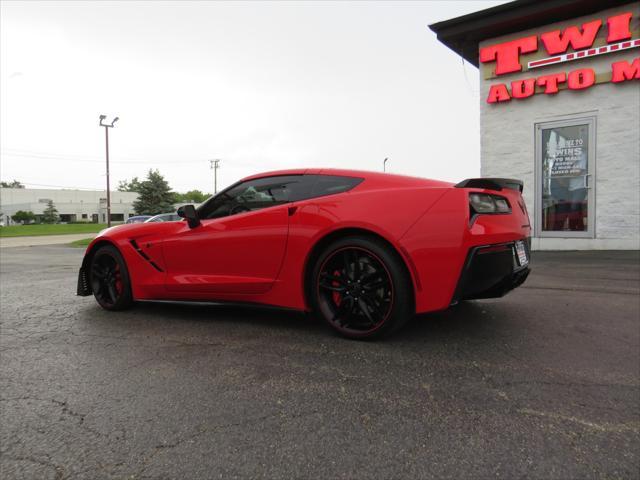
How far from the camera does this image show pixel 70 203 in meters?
96.7

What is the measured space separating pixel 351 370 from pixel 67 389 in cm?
157

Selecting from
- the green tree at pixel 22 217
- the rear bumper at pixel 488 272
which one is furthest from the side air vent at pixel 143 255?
the green tree at pixel 22 217

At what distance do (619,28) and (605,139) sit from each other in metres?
2.31

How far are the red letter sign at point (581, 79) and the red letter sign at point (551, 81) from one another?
0.17 m

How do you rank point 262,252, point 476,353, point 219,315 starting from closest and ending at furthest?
point 476,353, point 262,252, point 219,315

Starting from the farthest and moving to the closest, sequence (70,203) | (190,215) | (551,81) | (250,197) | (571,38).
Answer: (70,203)
(551,81)
(571,38)
(190,215)
(250,197)

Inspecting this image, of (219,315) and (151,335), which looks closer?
(151,335)

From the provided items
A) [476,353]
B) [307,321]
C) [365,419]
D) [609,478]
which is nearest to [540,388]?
[476,353]

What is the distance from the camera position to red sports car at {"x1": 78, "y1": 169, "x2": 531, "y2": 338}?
2600 mm

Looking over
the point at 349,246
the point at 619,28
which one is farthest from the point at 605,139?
the point at 349,246

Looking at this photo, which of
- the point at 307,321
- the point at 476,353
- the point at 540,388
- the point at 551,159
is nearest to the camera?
the point at 540,388

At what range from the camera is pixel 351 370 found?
7.77 feet

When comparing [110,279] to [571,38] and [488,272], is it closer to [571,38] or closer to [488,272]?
[488,272]

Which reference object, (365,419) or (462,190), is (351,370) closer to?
(365,419)
